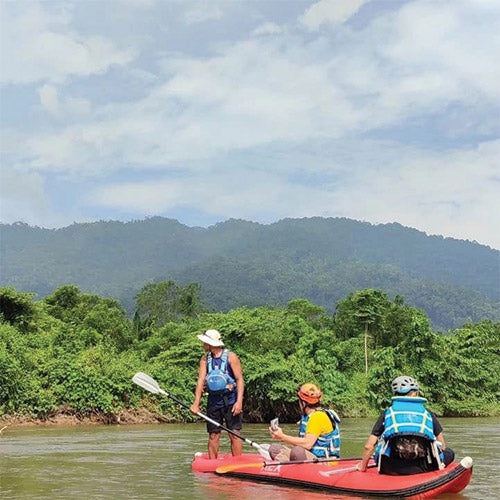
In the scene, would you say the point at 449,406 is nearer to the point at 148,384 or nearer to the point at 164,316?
the point at 148,384

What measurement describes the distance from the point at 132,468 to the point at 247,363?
14001 mm

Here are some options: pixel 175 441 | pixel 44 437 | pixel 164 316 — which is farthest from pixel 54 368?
pixel 164 316

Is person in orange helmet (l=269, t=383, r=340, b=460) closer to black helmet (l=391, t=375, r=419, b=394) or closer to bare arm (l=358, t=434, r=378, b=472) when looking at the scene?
bare arm (l=358, t=434, r=378, b=472)

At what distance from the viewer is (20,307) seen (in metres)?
26.5

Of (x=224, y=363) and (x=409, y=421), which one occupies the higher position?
(x=224, y=363)

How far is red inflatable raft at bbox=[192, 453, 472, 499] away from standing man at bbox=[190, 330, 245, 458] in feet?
1.53

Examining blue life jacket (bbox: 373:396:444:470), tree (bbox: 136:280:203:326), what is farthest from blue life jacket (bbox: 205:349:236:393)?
tree (bbox: 136:280:203:326)

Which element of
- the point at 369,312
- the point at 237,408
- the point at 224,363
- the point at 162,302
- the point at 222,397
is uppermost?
the point at 162,302

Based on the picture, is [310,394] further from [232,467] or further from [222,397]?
[222,397]

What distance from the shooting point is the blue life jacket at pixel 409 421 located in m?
6.55

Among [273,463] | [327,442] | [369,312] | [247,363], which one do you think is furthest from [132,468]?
[369,312]

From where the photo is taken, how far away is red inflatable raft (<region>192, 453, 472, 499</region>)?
648 cm

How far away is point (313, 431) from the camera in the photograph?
761cm

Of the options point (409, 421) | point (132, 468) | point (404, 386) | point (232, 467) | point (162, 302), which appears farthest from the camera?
point (162, 302)
